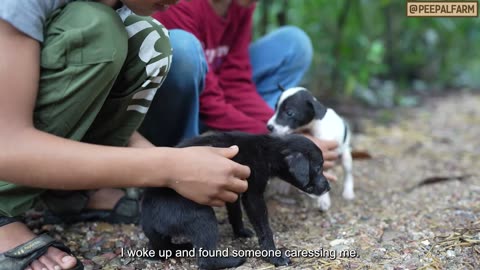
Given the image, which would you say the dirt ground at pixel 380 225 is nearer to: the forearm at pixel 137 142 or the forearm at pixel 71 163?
the forearm at pixel 137 142

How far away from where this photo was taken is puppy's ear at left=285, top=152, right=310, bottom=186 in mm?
1917

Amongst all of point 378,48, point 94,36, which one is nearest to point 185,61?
point 94,36

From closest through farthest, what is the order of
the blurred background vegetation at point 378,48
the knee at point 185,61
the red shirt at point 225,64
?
the knee at point 185,61
the red shirt at point 225,64
the blurred background vegetation at point 378,48

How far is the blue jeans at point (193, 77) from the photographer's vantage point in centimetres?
233

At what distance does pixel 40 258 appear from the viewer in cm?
181

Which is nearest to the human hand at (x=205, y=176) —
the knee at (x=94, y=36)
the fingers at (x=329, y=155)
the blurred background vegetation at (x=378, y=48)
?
the knee at (x=94, y=36)

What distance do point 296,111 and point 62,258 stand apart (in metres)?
1.37

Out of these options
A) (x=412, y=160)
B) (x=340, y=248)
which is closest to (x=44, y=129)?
(x=340, y=248)

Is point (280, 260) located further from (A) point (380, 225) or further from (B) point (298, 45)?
(B) point (298, 45)

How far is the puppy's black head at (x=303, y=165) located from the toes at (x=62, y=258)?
0.81 metres

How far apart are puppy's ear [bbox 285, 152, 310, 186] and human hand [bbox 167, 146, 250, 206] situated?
0.26 meters

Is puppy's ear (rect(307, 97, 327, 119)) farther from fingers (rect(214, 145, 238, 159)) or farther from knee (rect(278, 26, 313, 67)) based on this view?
fingers (rect(214, 145, 238, 159))

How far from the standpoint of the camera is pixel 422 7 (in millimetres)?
3652

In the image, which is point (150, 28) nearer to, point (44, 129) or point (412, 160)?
point (44, 129)
